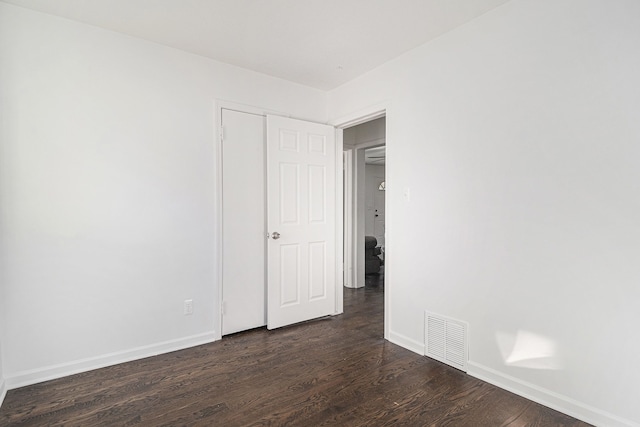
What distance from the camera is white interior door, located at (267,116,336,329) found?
335cm

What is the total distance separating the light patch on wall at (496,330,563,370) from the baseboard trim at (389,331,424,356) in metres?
0.69

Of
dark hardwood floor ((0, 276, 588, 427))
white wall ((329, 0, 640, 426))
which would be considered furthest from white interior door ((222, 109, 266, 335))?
white wall ((329, 0, 640, 426))

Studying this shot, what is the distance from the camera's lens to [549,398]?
200cm

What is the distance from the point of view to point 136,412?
77.6 inches

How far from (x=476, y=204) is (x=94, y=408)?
2892 mm

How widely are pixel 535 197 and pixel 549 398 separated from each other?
125 cm

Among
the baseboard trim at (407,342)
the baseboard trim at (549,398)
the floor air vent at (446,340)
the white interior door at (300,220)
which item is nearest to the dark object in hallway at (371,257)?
the white interior door at (300,220)

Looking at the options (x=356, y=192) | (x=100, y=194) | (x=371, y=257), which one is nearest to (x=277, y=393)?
(x=100, y=194)

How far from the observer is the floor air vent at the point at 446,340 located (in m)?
2.47

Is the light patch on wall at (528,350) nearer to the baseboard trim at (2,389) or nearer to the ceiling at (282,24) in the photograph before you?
the ceiling at (282,24)

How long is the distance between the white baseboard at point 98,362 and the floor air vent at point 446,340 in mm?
1955

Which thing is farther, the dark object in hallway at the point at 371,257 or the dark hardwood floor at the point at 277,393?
the dark object in hallway at the point at 371,257

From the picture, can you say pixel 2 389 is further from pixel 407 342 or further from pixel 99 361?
pixel 407 342

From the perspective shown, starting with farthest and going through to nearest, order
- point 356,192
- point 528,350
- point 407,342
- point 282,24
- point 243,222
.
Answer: point 356,192 < point 243,222 < point 407,342 < point 282,24 < point 528,350
